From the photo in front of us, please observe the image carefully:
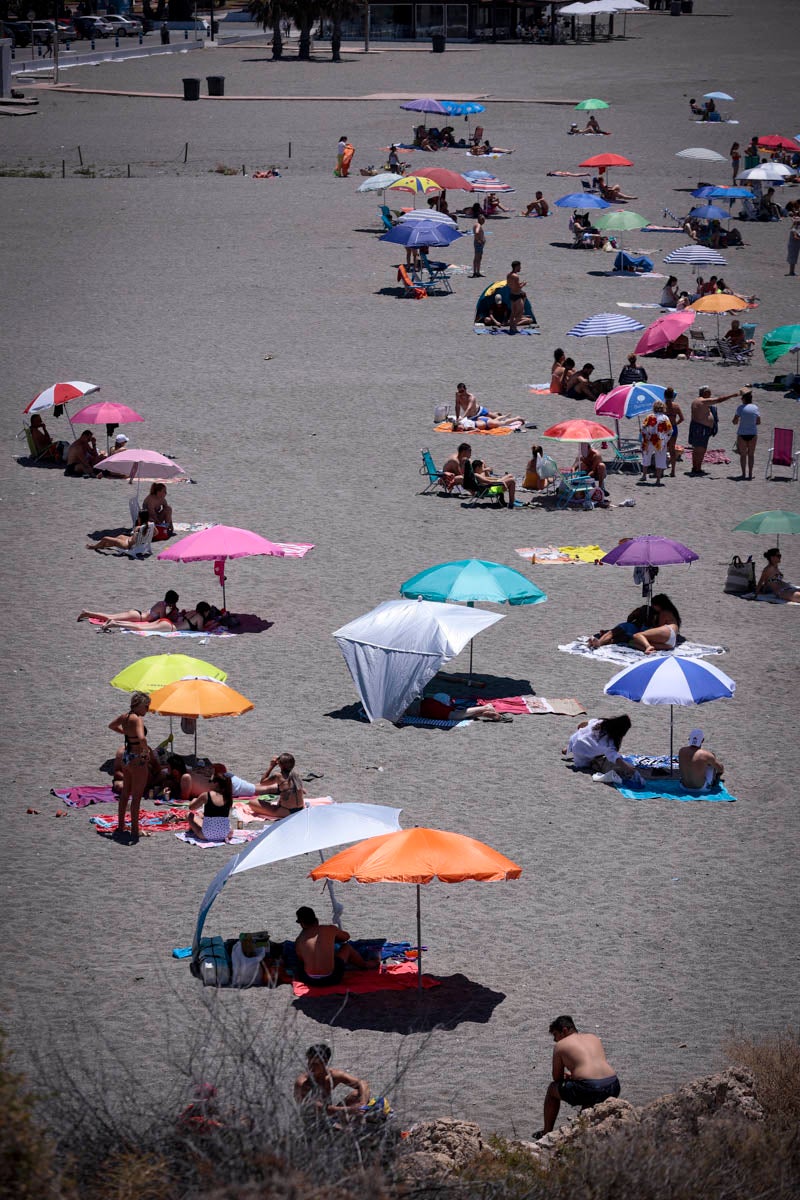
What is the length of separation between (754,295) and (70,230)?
1662 centimetres

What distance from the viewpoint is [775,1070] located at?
891cm

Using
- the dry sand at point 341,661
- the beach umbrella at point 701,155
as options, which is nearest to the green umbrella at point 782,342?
the dry sand at point 341,661

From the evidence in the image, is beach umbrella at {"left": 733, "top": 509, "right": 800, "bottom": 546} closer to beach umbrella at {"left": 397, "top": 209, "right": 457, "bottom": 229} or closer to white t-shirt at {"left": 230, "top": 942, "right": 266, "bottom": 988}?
white t-shirt at {"left": 230, "top": 942, "right": 266, "bottom": 988}

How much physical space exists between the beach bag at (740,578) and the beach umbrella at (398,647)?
4.55 meters

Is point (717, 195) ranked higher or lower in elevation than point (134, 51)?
lower

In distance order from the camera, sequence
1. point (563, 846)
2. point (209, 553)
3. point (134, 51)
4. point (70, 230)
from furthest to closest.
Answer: point (134, 51), point (70, 230), point (209, 553), point (563, 846)

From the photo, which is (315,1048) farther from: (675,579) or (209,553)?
(675,579)

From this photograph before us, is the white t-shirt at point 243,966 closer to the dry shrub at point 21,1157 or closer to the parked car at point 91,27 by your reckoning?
the dry shrub at point 21,1157

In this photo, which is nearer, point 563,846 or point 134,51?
point 563,846

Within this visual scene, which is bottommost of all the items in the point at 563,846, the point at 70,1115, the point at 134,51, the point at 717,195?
the point at 563,846

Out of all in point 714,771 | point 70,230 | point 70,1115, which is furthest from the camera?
point 70,230

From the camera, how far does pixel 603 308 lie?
32.8 m

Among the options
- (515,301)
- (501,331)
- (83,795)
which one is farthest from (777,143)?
(83,795)

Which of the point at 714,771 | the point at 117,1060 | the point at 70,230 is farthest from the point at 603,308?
the point at 117,1060
